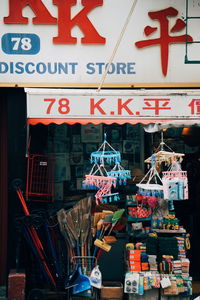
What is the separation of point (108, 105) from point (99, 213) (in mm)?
1994

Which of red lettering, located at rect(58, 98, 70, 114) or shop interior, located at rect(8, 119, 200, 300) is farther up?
red lettering, located at rect(58, 98, 70, 114)

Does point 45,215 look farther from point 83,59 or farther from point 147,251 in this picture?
point 83,59

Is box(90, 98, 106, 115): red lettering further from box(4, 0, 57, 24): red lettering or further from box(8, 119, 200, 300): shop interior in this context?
box(4, 0, 57, 24): red lettering

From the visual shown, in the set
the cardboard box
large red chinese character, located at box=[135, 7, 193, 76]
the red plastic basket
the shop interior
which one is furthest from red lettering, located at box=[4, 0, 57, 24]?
the cardboard box

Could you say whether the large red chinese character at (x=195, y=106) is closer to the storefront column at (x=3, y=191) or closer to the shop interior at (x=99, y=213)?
the shop interior at (x=99, y=213)

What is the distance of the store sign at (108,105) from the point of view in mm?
8422

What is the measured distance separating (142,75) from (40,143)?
6.98 feet

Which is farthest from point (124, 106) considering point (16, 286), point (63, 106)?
point (16, 286)

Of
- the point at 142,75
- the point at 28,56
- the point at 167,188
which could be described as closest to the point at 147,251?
the point at 167,188

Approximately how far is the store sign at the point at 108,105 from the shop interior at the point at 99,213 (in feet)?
1.21

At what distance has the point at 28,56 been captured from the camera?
390 inches

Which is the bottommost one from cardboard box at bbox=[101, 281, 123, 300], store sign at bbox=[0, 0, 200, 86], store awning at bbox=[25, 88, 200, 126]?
cardboard box at bbox=[101, 281, 123, 300]

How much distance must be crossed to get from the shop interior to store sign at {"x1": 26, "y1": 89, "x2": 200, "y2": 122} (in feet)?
1.21

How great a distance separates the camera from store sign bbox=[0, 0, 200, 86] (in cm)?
991
